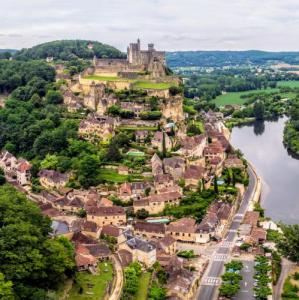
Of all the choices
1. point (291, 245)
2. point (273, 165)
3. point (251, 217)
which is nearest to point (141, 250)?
point (291, 245)

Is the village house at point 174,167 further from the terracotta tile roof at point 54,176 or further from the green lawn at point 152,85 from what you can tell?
the green lawn at point 152,85

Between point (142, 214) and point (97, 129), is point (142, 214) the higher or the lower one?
the lower one

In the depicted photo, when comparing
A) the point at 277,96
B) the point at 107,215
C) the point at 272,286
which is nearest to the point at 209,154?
the point at 107,215

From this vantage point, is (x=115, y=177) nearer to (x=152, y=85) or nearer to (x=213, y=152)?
(x=213, y=152)

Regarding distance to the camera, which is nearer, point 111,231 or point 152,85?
point 111,231

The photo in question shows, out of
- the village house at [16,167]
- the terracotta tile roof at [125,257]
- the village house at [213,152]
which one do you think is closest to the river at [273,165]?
the village house at [213,152]

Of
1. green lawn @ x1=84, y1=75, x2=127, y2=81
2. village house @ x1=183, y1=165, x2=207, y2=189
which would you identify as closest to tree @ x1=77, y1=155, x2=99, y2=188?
village house @ x1=183, y1=165, x2=207, y2=189

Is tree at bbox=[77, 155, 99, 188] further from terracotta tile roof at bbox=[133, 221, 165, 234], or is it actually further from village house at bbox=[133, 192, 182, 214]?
terracotta tile roof at bbox=[133, 221, 165, 234]
